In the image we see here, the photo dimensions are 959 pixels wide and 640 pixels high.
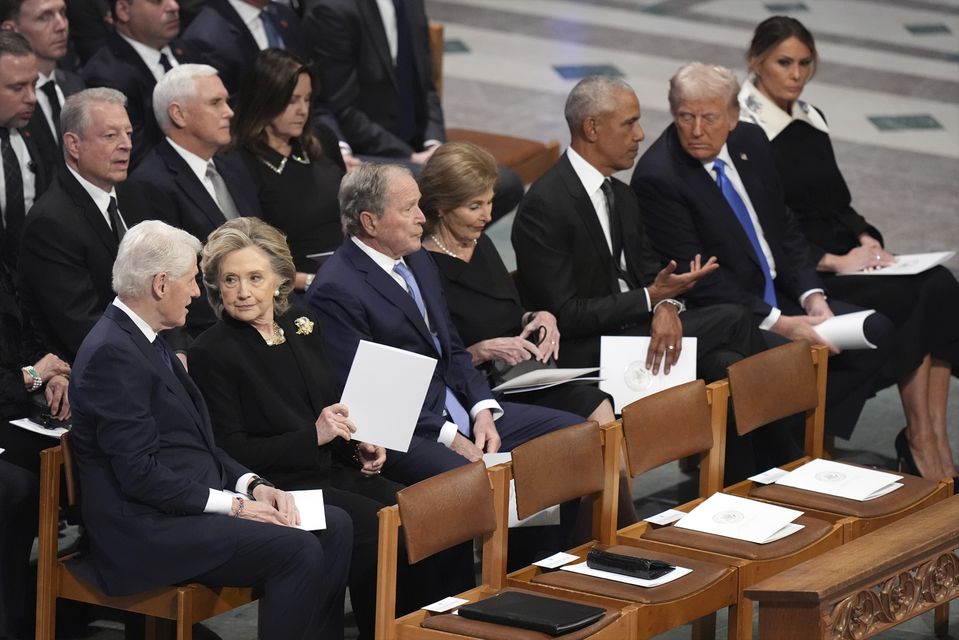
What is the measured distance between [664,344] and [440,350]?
0.82 meters

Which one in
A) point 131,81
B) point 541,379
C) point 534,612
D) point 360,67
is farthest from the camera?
point 360,67

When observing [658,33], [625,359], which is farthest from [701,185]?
[658,33]

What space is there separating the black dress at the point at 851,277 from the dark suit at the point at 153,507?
2796 millimetres

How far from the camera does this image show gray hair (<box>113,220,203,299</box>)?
14.0 ft

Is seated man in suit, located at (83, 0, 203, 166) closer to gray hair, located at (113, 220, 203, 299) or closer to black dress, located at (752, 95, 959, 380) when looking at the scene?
gray hair, located at (113, 220, 203, 299)

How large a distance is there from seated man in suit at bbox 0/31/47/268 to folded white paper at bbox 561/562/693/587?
6.96 feet

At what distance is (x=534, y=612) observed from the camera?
397cm

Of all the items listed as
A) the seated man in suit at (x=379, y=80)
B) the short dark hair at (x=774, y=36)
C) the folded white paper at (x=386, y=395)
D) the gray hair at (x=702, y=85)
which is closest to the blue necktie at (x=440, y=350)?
the folded white paper at (x=386, y=395)

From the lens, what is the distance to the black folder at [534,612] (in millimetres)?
3895

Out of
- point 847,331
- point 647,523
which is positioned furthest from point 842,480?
point 847,331

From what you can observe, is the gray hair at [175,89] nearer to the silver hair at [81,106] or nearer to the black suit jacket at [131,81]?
the silver hair at [81,106]

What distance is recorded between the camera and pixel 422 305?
519cm

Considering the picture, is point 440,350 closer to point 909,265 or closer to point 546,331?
point 546,331

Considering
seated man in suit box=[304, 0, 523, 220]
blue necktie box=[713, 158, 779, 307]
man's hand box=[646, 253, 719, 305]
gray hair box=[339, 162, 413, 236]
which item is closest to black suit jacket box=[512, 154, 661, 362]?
man's hand box=[646, 253, 719, 305]
